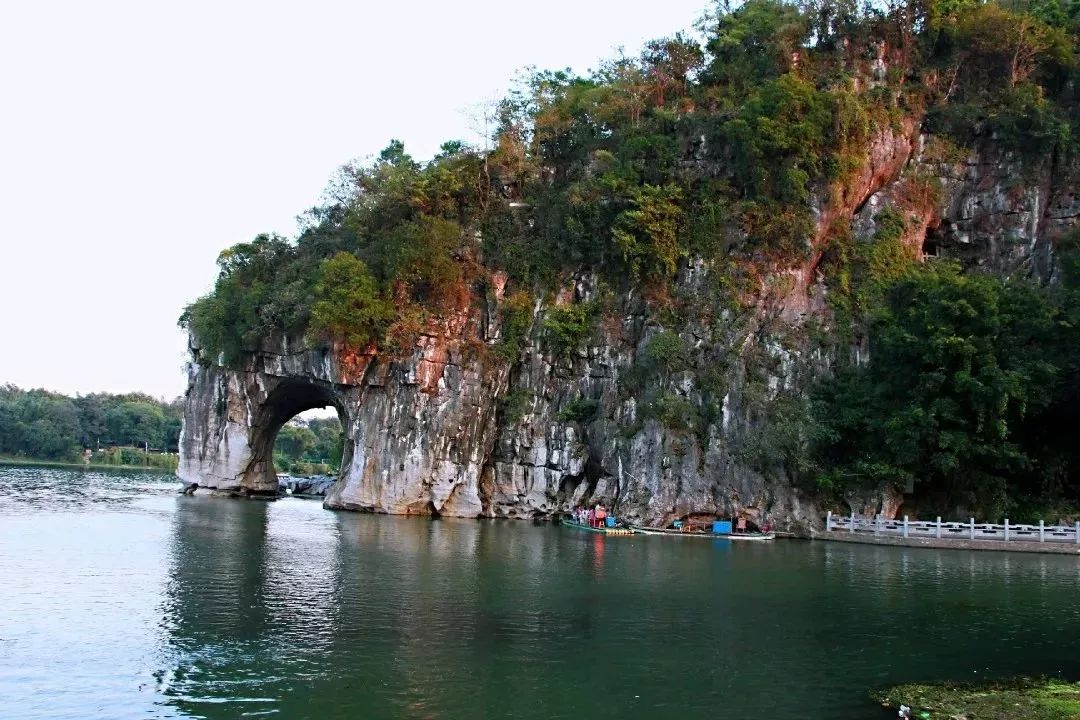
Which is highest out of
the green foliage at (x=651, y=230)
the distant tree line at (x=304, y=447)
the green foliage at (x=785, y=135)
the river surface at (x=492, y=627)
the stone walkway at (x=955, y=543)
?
the green foliage at (x=785, y=135)

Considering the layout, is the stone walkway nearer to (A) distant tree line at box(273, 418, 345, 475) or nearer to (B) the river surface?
(B) the river surface

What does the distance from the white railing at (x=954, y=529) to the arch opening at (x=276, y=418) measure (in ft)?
77.9

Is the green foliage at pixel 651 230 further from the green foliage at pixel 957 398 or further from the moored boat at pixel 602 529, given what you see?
the moored boat at pixel 602 529

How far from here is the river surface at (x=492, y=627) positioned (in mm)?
11164

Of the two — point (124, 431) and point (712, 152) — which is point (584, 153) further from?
point (124, 431)

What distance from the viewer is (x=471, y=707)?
10.7 metres

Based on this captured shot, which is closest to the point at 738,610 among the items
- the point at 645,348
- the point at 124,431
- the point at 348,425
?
the point at 645,348

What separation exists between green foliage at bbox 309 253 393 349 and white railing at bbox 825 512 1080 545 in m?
20.2

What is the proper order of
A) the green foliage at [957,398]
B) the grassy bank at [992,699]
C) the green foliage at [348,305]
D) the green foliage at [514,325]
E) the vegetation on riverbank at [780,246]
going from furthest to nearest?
the green foliage at [514,325], the green foliage at [348,305], the vegetation on riverbank at [780,246], the green foliage at [957,398], the grassy bank at [992,699]

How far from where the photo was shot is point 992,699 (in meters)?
11.2

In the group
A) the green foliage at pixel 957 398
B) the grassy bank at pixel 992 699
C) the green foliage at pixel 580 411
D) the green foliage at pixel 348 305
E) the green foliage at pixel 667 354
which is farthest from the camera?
the green foliage at pixel 580 411

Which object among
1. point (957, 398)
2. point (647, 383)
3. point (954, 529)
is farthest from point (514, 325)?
point (954, 529)

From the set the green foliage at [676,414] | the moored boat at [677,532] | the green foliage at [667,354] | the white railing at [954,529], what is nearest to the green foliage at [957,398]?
the white railing at [954,529]

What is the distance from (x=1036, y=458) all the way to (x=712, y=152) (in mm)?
17542
